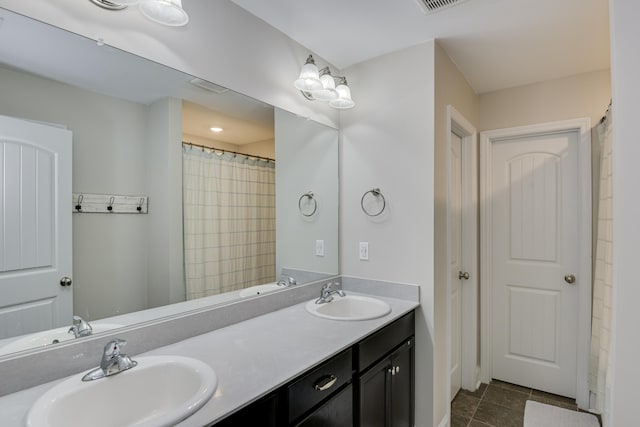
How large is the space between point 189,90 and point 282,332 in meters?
1.20

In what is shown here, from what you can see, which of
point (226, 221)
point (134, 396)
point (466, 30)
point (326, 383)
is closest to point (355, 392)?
point (326, 383)

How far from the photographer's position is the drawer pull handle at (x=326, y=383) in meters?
1.26

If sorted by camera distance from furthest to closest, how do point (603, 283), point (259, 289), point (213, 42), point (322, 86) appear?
point (603, 283), point (322, 86), point (259, 289), point (213, 42)

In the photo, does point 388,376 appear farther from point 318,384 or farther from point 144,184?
point 144,184

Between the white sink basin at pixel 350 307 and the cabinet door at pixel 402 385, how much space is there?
0.86 feet

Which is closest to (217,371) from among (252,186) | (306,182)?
(252,186)

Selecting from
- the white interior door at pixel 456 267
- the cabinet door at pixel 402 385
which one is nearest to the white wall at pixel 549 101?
the white interior door at pixel 456 267

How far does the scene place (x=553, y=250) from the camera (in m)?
2.60

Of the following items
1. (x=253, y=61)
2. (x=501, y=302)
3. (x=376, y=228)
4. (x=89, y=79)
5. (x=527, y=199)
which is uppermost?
(x=253, y=61)

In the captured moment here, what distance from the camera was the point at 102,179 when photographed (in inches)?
50.2

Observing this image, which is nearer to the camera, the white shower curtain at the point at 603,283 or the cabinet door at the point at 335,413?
the cabinet door at the point at 335,413

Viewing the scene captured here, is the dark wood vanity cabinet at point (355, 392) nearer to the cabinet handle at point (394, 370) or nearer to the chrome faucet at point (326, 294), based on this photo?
the cabinet handle at point (394, 370)

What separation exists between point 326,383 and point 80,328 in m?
0.93

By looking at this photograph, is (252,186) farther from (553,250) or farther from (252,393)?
(553,250)
